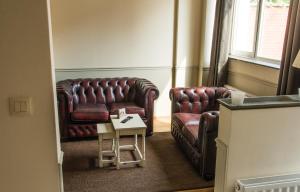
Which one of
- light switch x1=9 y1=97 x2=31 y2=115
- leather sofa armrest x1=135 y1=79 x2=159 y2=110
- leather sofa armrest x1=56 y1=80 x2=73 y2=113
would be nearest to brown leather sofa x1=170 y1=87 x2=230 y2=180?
leather sofa armrest x1=135 y1=79 x2=159 y2=110

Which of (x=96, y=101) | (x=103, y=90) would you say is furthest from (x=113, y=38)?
(x=96, y=101)

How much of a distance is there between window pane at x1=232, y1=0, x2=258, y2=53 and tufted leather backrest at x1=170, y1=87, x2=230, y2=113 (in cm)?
89

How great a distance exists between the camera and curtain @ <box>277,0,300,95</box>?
9.89 feet

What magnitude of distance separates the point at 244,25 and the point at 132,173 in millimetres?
2940

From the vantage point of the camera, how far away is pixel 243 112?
2.15 meters

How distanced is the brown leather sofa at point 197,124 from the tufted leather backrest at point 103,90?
95 cm

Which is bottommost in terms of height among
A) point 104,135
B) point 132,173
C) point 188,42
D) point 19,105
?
point 132,173

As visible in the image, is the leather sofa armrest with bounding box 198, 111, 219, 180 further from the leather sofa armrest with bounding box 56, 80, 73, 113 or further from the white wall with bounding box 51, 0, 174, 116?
the white wall with bounding box 51, 0, 174, 116

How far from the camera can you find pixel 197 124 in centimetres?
367

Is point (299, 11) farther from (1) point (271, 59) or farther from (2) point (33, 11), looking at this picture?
(2) point (33, 11)

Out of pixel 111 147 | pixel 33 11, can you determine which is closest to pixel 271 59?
pixel 111 147

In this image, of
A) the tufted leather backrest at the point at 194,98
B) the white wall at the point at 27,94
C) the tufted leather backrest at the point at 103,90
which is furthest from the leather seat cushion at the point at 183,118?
the white wall at the point at 27,94

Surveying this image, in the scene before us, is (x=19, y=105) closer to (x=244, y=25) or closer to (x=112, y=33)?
(x=112, y=33)

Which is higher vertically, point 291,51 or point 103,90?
point 291,51
